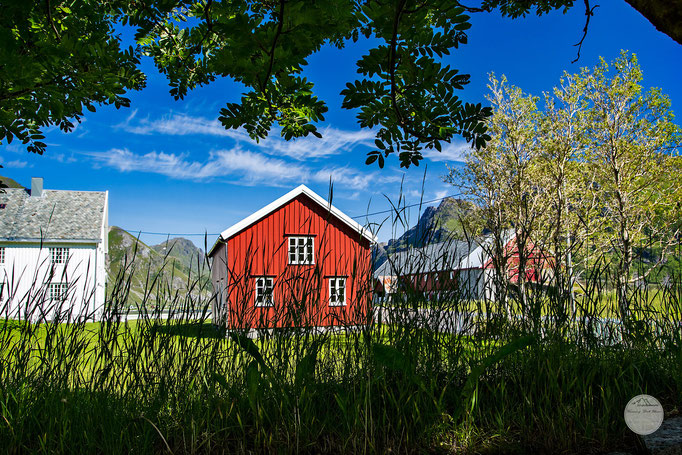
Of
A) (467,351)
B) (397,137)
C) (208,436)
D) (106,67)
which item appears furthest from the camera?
(106,67)

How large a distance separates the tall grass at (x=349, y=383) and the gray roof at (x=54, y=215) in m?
27.6

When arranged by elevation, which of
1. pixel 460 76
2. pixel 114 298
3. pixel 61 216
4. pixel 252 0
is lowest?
pixel 114 298

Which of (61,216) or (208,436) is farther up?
(61,216)

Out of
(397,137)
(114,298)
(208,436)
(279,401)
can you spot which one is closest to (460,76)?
(397,137)

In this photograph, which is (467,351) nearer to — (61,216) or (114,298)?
(114,298)

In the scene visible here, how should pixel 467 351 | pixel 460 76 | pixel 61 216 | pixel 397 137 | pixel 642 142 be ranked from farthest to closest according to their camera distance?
pixel 61 216, pixel 642 142, pixel 467 351, pixel 397 137, pixel 460 76

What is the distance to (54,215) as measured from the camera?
2794 centimetres

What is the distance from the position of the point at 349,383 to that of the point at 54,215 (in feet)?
108

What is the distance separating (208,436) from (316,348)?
0.63m

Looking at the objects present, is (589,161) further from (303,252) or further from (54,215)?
(54,215)

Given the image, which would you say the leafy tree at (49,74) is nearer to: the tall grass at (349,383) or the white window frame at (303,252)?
the tall grass at (349,383)

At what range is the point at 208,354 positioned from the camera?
2.19 m

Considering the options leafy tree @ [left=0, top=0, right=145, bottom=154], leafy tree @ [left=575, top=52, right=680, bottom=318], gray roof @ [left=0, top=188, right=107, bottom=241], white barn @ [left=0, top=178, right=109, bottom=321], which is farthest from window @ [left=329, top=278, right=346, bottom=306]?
gray roof @ [left=0, top=188, right=107, bottom=241]

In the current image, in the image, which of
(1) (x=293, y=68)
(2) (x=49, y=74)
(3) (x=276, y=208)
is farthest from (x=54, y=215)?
(1) (x=293, y=68)
